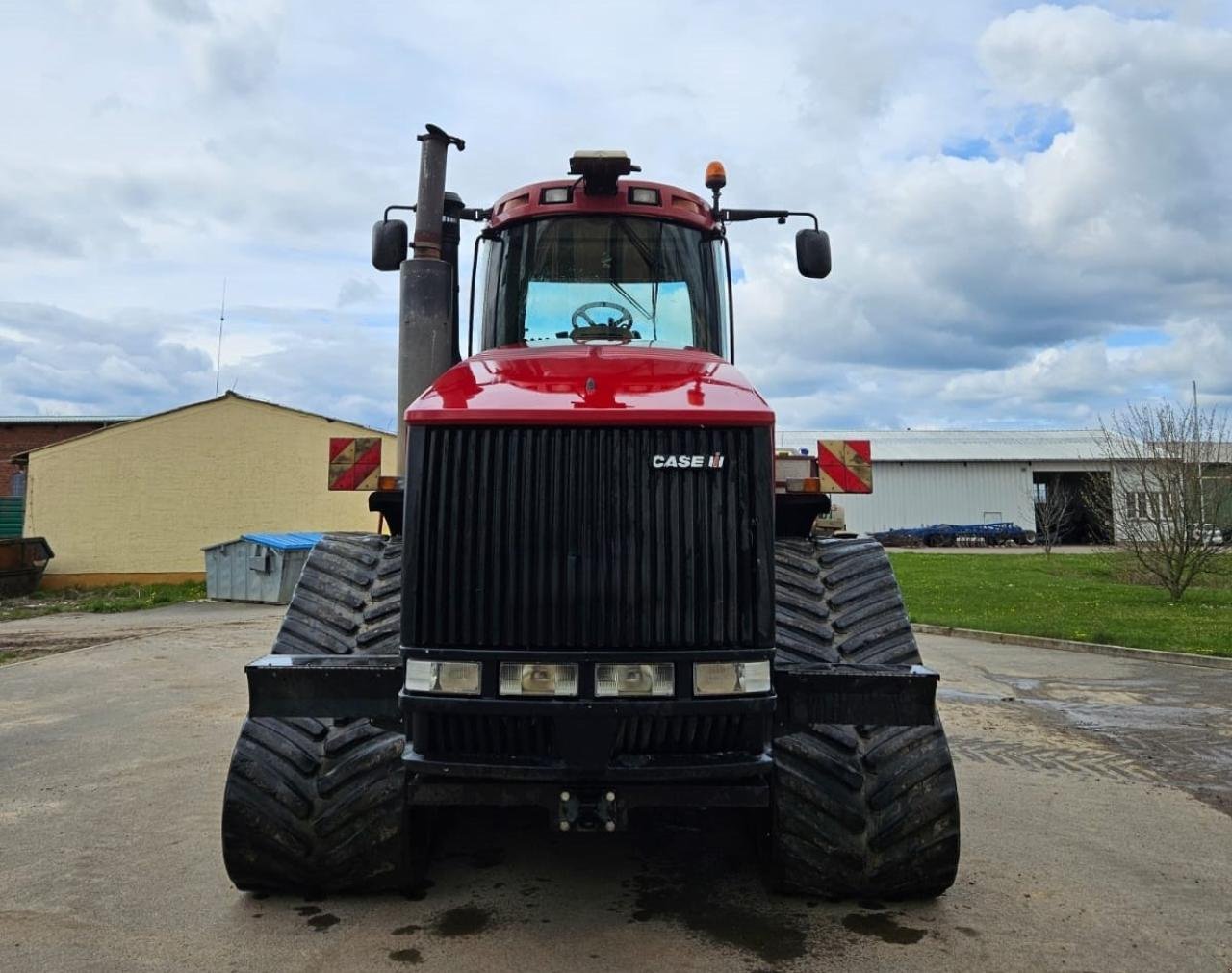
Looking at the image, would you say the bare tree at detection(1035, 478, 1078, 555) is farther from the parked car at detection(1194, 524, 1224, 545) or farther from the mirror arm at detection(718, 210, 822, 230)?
the mirror arm at detection(718, 210, 822, 230)

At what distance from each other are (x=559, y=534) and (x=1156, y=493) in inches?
710

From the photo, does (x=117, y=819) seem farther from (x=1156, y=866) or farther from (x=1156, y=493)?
(x=1156, y=493)

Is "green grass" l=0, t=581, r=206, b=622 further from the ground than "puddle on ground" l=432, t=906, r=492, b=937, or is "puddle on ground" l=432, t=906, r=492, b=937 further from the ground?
"green grass" l=0, t=581, r=206, b=622

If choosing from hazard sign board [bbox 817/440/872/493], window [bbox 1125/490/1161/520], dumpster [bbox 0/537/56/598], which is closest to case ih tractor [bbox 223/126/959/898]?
hazard sign board [bbox 817/440/872/493]

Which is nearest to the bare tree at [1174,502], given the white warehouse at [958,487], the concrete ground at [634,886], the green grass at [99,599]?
the concrete ground at [634,886]

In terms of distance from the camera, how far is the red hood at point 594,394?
3389 millimetres

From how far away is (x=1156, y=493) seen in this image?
17.9 m

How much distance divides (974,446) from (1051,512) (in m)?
19.9

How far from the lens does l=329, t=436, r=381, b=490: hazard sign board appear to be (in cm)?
464

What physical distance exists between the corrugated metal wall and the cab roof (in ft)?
145

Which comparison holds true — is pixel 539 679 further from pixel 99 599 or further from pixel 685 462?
pixel 99 599

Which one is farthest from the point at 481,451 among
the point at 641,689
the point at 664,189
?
the point at 664,189

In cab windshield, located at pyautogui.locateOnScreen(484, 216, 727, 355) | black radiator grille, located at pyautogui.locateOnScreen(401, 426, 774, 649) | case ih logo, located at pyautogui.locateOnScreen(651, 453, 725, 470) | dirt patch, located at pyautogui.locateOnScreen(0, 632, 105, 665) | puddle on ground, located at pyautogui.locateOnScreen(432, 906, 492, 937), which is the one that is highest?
cab windshield, located at pyautogui.locateOnScreen(484, 216, 727, 355)

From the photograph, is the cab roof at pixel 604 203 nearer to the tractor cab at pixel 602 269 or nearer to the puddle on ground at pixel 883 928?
the tractor cab at pixel 602 269
